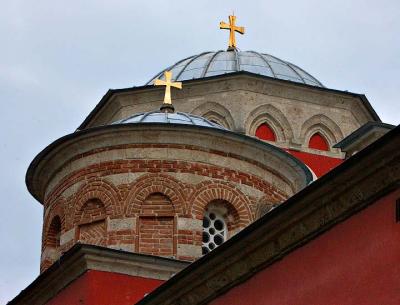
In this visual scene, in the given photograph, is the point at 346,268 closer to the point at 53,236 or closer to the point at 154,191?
the point at 154,191

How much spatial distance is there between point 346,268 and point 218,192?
287 inches

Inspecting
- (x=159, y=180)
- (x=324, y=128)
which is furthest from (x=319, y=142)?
(x=159, y=180)

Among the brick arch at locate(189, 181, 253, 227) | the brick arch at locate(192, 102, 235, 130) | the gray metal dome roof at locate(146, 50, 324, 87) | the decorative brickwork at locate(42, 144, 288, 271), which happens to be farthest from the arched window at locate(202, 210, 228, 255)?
the gray metal dome roof at locate(146, 50, 324, 87)

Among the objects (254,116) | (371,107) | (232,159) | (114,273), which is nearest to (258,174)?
(232,159)

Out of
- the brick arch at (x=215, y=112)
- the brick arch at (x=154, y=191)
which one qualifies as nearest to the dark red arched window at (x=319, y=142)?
the brick arch at (x=215, y=112)

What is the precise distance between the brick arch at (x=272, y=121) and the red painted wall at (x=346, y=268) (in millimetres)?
11884

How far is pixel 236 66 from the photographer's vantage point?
78.9 feet

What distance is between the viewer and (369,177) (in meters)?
9.70

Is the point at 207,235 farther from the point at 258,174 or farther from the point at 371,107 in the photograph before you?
the point at 371,107

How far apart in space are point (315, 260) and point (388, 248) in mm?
1013

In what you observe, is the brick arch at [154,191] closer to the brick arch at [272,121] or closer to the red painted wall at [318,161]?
the brick arch at [272,121]

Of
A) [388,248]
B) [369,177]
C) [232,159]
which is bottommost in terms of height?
[388,248]

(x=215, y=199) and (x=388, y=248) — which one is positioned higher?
(x=215, y=199)

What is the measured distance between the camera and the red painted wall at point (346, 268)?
30.9 ft
